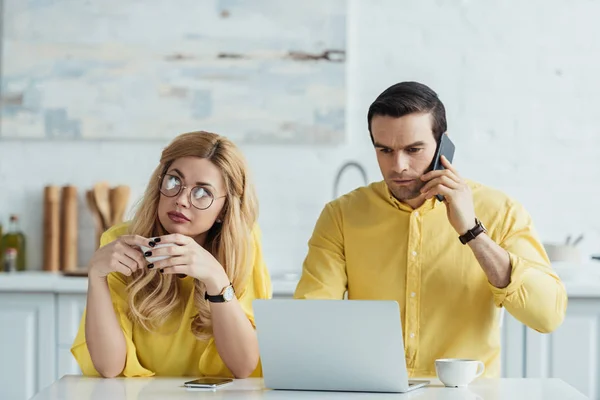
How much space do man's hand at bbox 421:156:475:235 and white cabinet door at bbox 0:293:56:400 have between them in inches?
75.2

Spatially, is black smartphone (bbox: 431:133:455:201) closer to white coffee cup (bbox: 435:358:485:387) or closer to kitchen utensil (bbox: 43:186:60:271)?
white coffee cup (bbox: 435:358:485:387)

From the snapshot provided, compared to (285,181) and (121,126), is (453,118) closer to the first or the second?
(285,181)

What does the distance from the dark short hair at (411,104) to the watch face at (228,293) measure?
580 millimetres

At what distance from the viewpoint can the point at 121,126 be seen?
12.7ft

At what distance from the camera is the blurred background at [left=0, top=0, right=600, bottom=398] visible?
12.7ft

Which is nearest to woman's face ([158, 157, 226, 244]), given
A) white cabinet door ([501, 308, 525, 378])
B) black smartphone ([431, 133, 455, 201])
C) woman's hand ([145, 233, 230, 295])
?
woman's hand ([145, 233, 230, 295])

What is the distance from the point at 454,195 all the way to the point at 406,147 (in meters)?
0.18

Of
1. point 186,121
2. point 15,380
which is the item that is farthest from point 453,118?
point 15,380

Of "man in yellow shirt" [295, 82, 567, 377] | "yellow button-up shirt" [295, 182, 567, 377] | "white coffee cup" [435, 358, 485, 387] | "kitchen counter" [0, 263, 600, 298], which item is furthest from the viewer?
"kitchen counter" [0, 263, 600, 298]

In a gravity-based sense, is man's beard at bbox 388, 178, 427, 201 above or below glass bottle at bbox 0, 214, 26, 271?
above

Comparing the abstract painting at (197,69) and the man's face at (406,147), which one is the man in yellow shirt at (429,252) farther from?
the abstract painting at (197,69)

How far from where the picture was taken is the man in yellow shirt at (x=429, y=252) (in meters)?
2.07

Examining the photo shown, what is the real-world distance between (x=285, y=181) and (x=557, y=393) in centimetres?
229

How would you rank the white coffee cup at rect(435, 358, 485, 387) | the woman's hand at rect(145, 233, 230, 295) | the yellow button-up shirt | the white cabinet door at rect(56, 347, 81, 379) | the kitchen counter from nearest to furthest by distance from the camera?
the white coffee cup at rect(435, 358, 485, 387)
the woman's hand at rect(145, 233, 230, 295)
the yellow button-up shirt
the kitchen counter
the white cabinet door at rect(56, 347, 81, 379)
